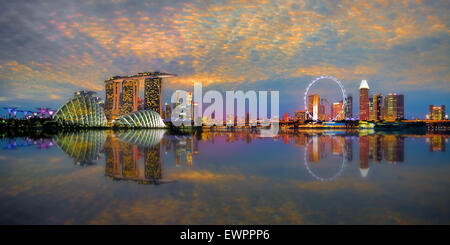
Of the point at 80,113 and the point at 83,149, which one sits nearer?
the point at 83,149

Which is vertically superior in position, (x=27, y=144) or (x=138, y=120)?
(x=138, y=120)

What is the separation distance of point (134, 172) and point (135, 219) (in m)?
6.38

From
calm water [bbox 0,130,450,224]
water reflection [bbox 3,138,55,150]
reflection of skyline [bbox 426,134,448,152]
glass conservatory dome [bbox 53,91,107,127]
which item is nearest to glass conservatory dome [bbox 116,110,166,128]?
glass conservatory dome [bbox 53,91,107,127]

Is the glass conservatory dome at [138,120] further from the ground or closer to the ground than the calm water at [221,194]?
further from the ground

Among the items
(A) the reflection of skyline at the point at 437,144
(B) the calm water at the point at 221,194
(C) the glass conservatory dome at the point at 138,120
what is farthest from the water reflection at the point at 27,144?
(C) the glass conservatory dome at the point at 138,120

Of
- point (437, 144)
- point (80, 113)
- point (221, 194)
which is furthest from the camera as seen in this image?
point (80, 113)

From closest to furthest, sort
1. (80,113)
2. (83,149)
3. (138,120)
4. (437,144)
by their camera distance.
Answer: (83,149)
(437,144)
(80,113)
(138,120)

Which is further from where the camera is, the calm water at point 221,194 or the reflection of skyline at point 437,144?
the reflection of skyline at point 437,144

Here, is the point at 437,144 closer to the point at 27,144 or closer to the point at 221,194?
the point at 221,194

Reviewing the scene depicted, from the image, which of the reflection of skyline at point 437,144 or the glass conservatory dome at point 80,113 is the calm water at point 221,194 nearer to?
the reflection of skyline at point 437,144

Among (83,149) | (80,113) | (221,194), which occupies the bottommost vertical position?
(221,194)

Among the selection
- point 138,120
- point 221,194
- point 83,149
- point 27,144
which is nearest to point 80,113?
point 138,120
